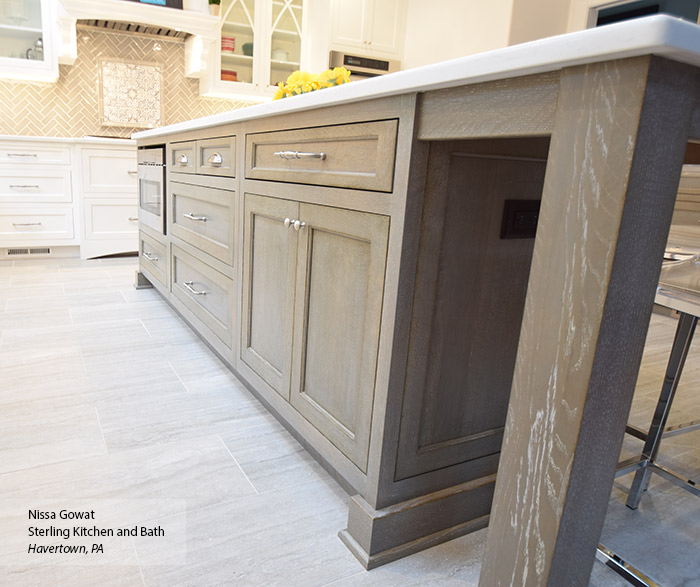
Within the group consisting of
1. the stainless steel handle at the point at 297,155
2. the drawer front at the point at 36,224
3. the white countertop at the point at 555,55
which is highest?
the white countertop at the point at 555,55

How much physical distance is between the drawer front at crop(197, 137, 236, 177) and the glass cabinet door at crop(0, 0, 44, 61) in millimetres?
2756

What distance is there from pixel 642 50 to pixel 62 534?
1.28m

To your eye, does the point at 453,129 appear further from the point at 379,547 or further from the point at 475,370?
the point at 379,547

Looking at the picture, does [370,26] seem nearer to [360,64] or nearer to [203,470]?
[360,64]

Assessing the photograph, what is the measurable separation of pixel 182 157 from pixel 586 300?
6.46 ft

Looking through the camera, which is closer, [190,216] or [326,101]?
[326,101]

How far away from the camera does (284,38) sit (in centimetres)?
456

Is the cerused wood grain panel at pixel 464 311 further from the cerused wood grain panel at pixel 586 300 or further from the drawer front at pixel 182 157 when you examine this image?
the drawer front at pixel 182 157

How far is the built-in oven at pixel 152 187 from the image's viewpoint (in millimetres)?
2555

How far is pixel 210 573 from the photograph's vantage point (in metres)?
0.99

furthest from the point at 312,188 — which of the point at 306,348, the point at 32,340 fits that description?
the point at 32,340

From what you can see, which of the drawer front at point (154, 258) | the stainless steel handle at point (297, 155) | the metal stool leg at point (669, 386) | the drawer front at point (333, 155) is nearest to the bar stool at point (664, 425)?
the metal stool leg at point (669, 386)

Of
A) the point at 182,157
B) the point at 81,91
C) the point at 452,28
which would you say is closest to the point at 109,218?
the point at 81,91

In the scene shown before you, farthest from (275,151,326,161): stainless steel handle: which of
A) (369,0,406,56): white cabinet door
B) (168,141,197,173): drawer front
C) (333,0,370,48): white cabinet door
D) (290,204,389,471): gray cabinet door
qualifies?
(369,0,406,56): white cabinet door
